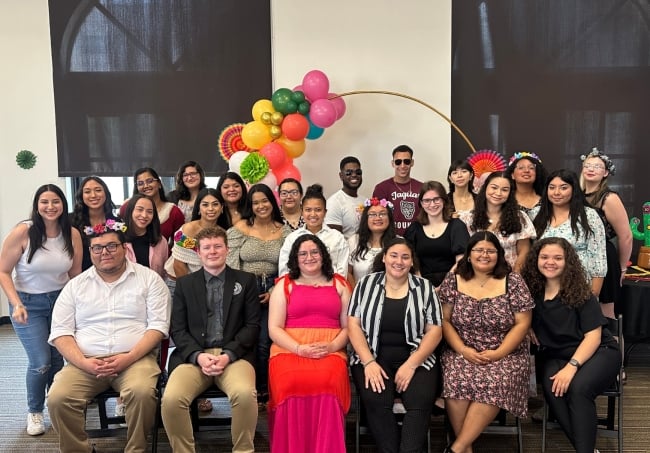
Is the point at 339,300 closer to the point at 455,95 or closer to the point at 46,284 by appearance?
the point at 46,284

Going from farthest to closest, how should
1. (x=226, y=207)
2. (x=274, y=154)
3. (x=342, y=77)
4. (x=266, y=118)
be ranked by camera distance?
(x=342, y=77) → (x=266, y=118) → (x=274, y=154) → (x=226, y=207)

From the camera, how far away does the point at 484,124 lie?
214 inches

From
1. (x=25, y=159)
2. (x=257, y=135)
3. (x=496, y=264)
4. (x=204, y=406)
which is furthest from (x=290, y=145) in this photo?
(x=25, y=159)

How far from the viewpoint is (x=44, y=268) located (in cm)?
320

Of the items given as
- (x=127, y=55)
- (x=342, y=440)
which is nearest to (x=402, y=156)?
(x=342, y=440)

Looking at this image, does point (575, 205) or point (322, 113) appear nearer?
point (575, 205)

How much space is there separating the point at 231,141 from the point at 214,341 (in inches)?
95.3

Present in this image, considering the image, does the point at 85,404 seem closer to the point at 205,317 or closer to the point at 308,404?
the point at 205,317

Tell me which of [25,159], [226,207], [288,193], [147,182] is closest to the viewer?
[288,193]

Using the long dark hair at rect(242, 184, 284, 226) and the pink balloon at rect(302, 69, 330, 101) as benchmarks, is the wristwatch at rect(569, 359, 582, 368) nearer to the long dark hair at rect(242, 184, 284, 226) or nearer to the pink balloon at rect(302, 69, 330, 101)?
the long dark hair at rect(242, 184, 284, 226)

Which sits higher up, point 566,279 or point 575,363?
point 566,279

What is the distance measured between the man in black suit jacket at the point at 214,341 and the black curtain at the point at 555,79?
323 cm

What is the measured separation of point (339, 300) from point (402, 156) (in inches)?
70.3

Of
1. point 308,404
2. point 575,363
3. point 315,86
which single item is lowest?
point 308,404
